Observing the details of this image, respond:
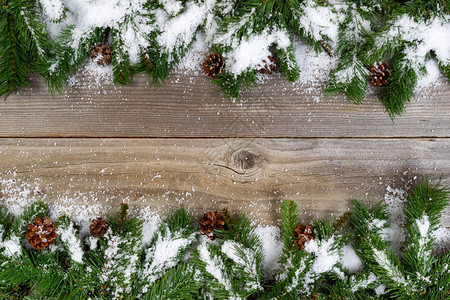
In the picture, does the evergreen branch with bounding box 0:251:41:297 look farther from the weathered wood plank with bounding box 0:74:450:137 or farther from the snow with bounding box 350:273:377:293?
the snow with bounding box 350:273:377:293

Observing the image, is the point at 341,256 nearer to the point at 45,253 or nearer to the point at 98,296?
the point at 98,296

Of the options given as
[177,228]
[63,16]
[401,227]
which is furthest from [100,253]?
[401,227]

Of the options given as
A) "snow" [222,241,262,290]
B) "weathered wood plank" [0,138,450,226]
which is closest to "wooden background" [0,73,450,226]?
"weathered wood plank" [0,138,450,226]

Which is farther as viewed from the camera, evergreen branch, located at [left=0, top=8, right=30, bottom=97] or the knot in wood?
the knot in wood

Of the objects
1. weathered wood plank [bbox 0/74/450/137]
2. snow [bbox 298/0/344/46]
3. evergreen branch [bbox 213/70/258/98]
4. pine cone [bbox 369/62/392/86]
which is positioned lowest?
weathered wood plank [bbox 0/74/450/137]

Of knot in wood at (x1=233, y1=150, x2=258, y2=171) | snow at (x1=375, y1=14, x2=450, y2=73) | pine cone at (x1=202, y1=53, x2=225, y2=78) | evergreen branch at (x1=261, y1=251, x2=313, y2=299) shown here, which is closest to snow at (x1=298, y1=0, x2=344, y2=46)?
snow at (x1=375, y1=14, x2=450, y2=73)

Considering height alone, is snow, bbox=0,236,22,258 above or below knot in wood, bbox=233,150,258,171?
below
